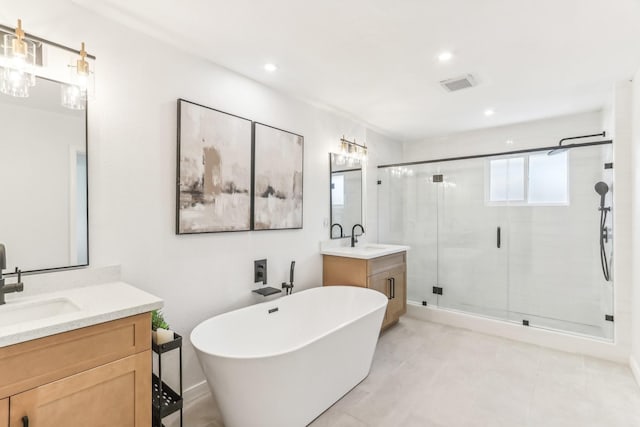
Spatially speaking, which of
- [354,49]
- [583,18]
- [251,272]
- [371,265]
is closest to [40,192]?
[251,272]

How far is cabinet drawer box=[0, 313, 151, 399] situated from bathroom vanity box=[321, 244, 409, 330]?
2102 mm

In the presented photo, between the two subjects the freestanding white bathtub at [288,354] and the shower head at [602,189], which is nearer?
the freestanding white bathtub at [288,354]

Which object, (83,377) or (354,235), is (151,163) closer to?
(83,377)

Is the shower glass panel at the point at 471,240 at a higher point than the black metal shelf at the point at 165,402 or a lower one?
higher

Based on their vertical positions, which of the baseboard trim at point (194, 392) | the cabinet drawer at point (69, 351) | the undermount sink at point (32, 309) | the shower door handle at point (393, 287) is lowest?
the baseboard trim at point (194, 392)

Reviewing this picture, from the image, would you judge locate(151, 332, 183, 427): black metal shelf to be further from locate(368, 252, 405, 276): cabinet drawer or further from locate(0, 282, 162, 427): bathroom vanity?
locate(368, 252, 405, 276): cabinet drawer

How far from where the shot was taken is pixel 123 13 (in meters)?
1.79

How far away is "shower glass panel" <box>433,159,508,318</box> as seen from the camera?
3.84 m

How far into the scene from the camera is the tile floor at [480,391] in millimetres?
2018

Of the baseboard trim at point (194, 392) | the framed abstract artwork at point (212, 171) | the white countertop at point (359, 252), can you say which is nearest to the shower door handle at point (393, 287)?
the white countertop at point (359, 252)

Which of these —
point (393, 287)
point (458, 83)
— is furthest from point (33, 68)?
point (393, 287)

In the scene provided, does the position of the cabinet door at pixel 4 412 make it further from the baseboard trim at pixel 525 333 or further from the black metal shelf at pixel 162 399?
the baseboard trim at pixel 525 333

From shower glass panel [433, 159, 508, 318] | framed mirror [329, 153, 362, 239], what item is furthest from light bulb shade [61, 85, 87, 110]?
shower glass panel [433, 159, 508, 318]

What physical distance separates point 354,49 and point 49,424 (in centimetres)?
257
